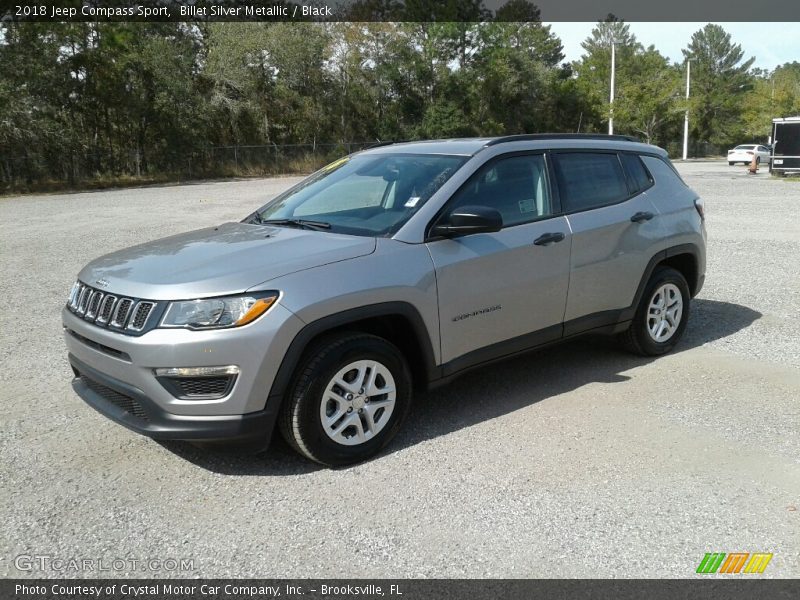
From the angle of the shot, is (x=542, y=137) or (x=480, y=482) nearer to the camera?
(x=480, y=482)

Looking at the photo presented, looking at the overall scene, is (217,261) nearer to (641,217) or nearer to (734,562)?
(734,562)

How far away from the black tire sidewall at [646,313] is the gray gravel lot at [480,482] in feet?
0.46

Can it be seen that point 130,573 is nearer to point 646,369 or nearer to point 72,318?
point 72,318

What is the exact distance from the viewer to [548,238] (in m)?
4.79

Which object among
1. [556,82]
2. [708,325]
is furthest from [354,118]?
[708,325]

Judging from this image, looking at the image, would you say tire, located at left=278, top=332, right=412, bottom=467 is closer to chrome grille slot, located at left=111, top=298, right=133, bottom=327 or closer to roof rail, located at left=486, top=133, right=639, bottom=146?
chrome grille slot, located at left=111, top=298, right=133, bottom=327

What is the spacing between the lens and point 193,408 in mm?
3590

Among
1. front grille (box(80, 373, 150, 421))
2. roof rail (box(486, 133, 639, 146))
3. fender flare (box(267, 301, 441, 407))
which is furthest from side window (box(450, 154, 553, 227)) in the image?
front grille (box(80, 373, 150, 421))

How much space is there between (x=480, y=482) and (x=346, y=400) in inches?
32.9

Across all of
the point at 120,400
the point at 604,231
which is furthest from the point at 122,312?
the point at 604,231

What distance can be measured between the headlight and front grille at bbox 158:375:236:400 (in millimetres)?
263

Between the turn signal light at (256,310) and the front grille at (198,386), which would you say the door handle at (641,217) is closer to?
the turn signal light at (256,310)

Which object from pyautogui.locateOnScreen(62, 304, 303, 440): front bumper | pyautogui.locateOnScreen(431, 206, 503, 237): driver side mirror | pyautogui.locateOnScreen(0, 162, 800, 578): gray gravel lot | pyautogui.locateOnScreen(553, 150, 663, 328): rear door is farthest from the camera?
pyautogui.locateOnScreen(553, 150, 663, 328): rear door

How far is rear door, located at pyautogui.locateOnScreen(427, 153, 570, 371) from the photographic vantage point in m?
4.31
